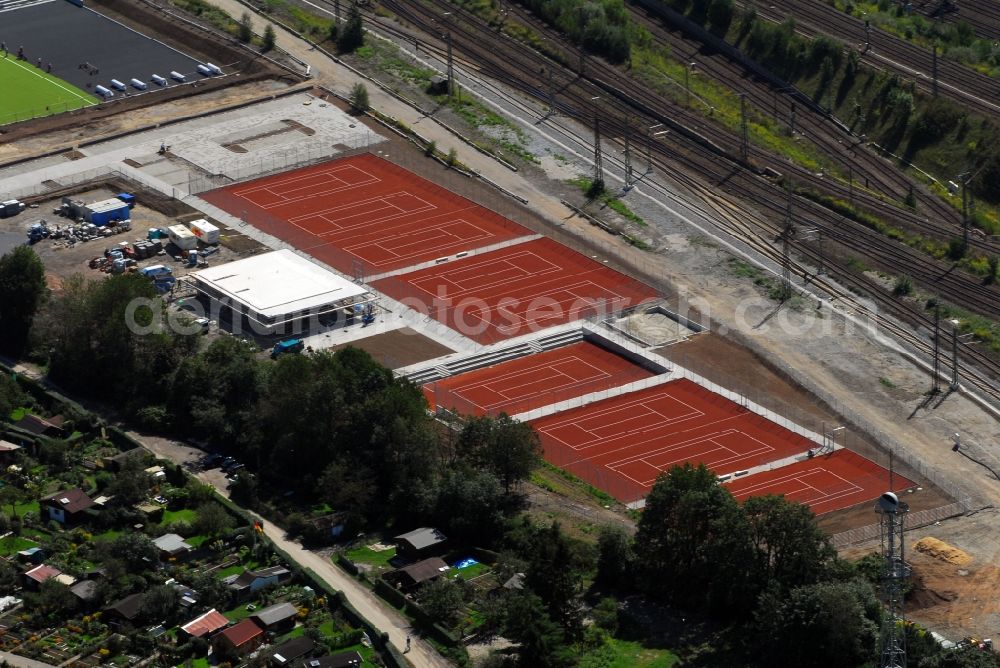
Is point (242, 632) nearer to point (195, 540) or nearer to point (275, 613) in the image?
point (275, 613)

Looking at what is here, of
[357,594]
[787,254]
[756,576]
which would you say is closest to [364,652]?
[357,594]

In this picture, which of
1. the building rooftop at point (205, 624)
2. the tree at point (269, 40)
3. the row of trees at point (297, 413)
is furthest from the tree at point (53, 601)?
the tree at point (269, 40)

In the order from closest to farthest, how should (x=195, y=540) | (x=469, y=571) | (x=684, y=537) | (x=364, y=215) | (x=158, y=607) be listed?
(x=158, y=607) < (x=684, y=537) < (x=469, y=571) < (x=195, y=540) < (x=364, y=215)

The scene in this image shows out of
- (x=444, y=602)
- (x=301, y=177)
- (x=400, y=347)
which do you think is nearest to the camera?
(x=444, y=602)

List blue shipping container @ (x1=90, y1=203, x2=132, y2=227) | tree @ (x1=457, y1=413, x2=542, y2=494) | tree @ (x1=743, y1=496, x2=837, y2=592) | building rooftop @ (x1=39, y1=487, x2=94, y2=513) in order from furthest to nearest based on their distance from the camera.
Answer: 1. blue shipping container @ (x1=90, y1=203, x2=132, y2=227)
2. tree @ (x1=457, y1=413, x2=542, y2=494)
3. building rooftop @ (x1=39, y1=487, x2=94, y2=513)
4. tree @ (x1=743, y1=496, x2=837, y2=592)

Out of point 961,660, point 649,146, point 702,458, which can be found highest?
point 649,146

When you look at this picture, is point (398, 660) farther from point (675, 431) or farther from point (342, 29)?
point (342, 29)

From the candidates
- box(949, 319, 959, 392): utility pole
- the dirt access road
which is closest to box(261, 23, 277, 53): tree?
the dirt access road

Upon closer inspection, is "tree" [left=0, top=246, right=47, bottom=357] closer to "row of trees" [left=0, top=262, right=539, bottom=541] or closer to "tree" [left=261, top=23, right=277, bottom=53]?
"row of trees" [left=0, top=262, right=539, bottom=541]
